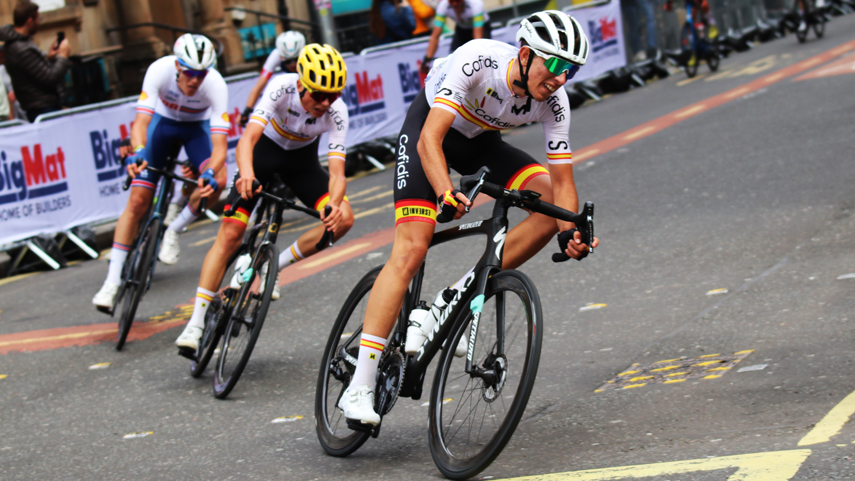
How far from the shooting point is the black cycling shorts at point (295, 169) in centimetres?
646

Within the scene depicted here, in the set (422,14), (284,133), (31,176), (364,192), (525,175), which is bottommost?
(364,192)

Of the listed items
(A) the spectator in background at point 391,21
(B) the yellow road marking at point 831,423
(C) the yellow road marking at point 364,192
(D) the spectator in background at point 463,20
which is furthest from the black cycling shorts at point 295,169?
(A) the spectator in background at point 391,21

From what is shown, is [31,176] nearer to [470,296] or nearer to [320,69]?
[320,69]

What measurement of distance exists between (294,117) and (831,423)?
374cm

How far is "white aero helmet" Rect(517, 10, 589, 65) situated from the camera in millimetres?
3986

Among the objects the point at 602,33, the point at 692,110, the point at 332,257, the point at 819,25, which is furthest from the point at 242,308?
the point at 819,25

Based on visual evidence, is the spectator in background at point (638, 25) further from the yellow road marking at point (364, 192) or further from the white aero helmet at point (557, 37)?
the white aero helmet at point (557, 37)

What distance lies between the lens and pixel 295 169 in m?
6.56

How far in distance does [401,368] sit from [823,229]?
4762mm

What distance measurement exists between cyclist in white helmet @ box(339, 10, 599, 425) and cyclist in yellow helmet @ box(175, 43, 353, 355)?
1.13m

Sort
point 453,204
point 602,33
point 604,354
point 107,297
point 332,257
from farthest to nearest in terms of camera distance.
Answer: point 602,33 → point 332,257 → point 107,297 → point 604,354 → point 453,204

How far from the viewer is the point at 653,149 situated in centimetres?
1234

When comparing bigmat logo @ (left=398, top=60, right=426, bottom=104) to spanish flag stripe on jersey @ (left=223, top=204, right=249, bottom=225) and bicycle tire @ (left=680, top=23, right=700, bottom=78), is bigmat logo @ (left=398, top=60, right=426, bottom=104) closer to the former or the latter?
bicycle tire @ (left=680, top=23, right=700, bottom=78)

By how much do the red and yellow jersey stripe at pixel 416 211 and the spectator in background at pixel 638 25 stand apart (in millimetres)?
17306
